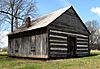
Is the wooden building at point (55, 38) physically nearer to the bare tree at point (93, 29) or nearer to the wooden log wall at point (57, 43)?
the wooden log wall at point (57, 43)

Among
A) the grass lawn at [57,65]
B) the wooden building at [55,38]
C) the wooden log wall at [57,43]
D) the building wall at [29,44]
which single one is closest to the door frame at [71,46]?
the wooden building at [55,38]

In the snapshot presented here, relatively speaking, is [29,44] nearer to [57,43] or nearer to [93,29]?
[57,43]

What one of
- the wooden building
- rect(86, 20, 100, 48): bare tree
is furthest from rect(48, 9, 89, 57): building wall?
rect(86, 20, 100, 48): bare tree

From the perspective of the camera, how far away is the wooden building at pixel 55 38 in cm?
2506

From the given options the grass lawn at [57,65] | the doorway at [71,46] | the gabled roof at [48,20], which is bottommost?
the grass lawn at [57,65]

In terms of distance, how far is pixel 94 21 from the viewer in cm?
9575

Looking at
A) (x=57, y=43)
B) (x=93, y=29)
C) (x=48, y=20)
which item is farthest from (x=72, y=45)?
(x=93, y=29)

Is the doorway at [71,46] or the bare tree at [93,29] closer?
the doorway at [71,46]

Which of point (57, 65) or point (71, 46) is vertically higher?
point (71, 46)

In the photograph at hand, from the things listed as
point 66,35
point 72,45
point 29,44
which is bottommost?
point 72,45

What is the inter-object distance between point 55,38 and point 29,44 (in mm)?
4353

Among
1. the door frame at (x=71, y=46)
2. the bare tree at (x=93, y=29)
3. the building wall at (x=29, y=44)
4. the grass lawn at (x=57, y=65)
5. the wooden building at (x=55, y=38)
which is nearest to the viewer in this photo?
the grass lawn at (x=57, y=65)

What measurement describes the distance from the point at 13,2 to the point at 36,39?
20497 mm

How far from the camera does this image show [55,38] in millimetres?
25500
